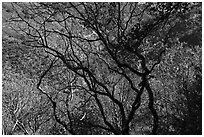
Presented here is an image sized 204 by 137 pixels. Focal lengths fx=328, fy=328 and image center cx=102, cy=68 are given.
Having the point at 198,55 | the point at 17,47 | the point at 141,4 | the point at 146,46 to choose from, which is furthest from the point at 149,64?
the point at 17,47

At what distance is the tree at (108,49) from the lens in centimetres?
419

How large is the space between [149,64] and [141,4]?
1102 mm

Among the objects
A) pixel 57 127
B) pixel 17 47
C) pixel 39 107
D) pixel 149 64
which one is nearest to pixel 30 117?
pixel 39 107

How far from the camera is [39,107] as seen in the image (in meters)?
7.18

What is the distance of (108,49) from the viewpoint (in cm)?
396

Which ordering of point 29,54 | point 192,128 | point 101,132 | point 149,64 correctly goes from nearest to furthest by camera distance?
1. point 192,128
2. point 149,64
3. point 101,132
4. point 29,54

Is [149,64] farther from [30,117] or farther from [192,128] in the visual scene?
[30,117]

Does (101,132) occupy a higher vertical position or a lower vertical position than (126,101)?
lower

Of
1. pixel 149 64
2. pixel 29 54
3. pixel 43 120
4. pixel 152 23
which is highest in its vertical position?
pixel 29 54

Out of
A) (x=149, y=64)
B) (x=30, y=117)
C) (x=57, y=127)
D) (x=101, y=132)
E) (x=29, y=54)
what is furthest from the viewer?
(x=29, y=54)

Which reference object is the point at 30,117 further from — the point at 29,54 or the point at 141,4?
the point at 141,4

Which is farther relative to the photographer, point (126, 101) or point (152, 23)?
point (126, 101)

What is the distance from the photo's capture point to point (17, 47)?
8375mm

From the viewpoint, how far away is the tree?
4191 mm
